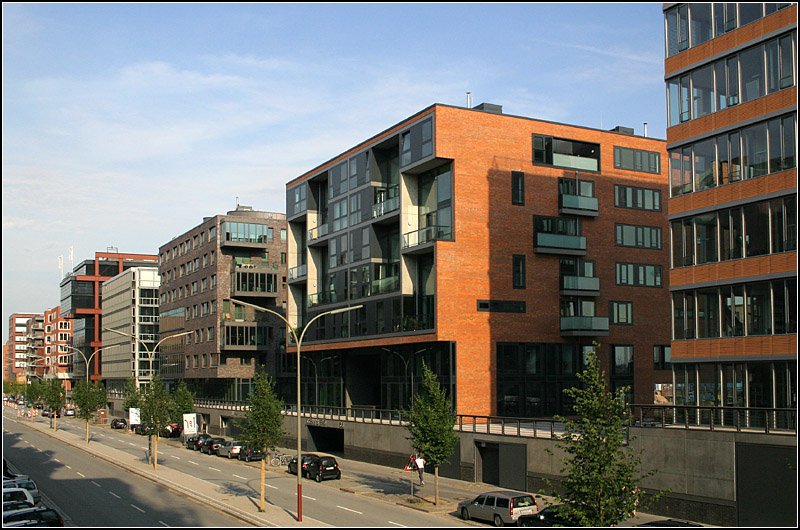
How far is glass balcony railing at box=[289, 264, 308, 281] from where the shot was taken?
78.1m

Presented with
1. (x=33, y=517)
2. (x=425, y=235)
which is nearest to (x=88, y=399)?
(x=425, y=235)

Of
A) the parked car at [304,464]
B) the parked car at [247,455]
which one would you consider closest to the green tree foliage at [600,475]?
the parked car at [304,464]

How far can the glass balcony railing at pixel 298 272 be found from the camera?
78.1 m

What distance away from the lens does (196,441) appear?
74312mm

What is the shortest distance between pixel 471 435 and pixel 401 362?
13985mm

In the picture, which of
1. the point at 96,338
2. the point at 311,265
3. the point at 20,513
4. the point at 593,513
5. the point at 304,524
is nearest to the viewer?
the point at 593,513

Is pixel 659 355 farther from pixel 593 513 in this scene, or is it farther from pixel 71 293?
pixel 71 293

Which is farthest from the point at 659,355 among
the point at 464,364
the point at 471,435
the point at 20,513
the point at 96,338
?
the point at 96,338

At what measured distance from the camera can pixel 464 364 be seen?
5691cm

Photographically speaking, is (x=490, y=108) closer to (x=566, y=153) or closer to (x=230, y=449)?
(x=566, y=153)

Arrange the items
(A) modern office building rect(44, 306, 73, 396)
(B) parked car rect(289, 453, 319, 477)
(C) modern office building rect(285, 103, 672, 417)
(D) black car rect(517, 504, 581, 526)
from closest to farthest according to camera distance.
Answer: (D) black car rect(517, 504, 581, 526)
(B) parked car rect(289, 453, 319, 477)
(C) modern office building rect(285, 103, 672, 417)
(A) modern office building rect(44, 306, 73, 396)

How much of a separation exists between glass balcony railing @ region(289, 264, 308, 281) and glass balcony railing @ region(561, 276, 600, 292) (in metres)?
26.0

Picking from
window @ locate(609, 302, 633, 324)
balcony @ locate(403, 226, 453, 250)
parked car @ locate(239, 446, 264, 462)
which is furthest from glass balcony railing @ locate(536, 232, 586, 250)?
parked car @ locate(239, 446, 264, 462)

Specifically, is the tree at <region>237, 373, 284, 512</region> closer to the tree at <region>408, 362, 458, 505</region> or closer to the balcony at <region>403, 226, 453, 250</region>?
the tree at <region>408, 362, 458, 505</region>
